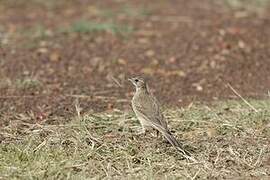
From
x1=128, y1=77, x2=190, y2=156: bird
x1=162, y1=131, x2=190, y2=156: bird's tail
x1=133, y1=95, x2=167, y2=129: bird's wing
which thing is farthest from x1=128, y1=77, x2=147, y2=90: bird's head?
x1=162, y1=131, x2=190, y2=156: bird's tail

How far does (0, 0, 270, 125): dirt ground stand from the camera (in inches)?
351

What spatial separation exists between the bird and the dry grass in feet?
0.43

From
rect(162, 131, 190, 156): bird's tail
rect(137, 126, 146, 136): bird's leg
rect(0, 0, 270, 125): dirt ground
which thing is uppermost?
rect(162, 131, 190, 156): bird's tail

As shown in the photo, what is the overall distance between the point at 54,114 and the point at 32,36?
372 cm

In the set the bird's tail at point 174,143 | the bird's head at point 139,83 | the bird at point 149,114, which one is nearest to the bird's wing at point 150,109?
the bird at point 149,114

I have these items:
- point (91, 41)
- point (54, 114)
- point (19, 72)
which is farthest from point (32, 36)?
point (54, 114)

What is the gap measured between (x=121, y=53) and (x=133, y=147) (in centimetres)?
422

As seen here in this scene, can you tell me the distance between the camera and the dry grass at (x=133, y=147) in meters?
6.32

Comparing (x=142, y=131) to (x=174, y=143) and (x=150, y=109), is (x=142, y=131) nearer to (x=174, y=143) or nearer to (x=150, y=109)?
(x=150, y=109)

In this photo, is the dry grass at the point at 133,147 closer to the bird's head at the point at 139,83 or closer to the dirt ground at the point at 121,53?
the bird's head at the point at 139,83

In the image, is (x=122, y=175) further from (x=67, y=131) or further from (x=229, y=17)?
(x=229, y=17)

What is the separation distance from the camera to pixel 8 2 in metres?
14.2

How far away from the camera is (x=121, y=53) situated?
10.9 m

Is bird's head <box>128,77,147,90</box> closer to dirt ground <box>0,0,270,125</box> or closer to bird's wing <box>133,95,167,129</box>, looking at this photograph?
bird's wing <box>133,95,167,129</box>
